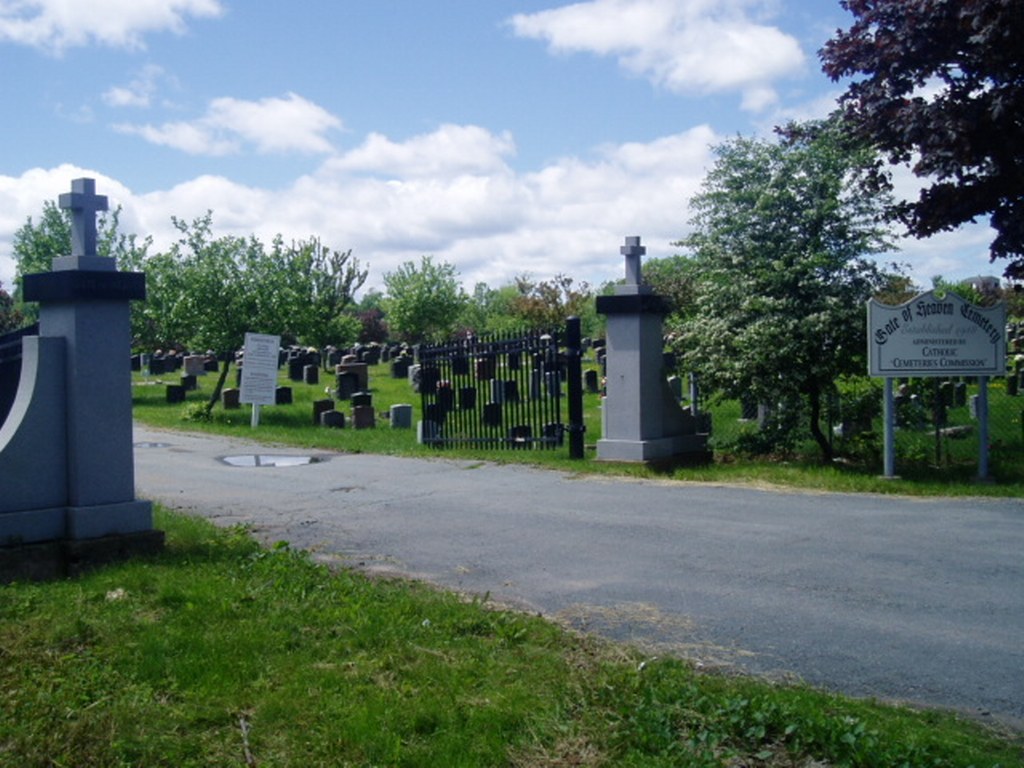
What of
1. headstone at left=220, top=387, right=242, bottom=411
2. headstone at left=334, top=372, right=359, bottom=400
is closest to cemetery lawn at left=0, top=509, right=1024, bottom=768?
headstone at left=220, top=387, right=242, bottom=411

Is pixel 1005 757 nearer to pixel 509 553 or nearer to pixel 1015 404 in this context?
pixel 509 553

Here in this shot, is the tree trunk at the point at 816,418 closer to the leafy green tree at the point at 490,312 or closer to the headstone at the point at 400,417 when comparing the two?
the headstone at the point at 400,417

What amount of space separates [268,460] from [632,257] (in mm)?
6277

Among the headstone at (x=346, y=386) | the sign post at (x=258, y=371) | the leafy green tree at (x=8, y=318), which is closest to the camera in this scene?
the sign post at (x=258, y=371)

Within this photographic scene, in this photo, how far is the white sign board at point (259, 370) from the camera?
76.7ft

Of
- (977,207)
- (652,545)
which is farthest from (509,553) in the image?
Result: (977,207)

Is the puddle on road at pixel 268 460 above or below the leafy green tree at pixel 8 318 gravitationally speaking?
below

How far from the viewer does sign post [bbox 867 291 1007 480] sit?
40.5 feet

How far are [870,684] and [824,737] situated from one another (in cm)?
89

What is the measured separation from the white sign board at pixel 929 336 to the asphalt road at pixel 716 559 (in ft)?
6.59

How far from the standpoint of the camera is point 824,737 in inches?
183

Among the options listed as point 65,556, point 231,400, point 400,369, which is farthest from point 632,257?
point 400,369

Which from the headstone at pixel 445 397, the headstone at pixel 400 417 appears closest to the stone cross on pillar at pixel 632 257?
the headstone at pixel 445 397

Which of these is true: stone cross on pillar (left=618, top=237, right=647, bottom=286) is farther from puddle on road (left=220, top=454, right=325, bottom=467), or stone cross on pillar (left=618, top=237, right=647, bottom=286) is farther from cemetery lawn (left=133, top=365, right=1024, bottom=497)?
puddle on road (left=220, top=454, right=325, bottom=467)
